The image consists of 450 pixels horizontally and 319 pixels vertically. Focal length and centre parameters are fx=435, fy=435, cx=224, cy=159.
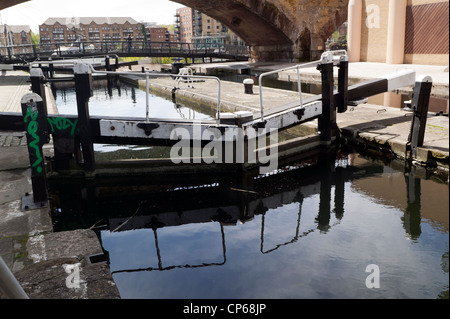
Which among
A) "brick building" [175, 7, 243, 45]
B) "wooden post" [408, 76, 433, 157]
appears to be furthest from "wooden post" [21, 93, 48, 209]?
"brick building" [175, 7, 243, 45]

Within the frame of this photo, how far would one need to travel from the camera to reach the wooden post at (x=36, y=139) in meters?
5.68

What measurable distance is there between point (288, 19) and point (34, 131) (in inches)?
1033

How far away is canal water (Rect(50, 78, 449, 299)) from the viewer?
4.22 m

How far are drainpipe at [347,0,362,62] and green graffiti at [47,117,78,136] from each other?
21661mm

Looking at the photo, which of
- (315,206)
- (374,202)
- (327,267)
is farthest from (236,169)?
(327,267)

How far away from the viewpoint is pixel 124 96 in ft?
66.3

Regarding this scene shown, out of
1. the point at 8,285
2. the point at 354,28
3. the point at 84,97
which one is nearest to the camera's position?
the point at 8,285

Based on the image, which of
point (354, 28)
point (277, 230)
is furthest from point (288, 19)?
point (277, 230)

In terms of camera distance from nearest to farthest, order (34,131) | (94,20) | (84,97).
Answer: (34,131), (84,97), (94,20)

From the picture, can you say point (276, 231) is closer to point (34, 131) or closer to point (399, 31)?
point (34, 131)

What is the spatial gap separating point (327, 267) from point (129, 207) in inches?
132

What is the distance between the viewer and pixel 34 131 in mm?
5805

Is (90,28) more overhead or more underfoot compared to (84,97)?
more overhead

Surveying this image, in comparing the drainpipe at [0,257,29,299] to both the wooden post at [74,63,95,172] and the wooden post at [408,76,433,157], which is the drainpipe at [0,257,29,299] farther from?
the wooden post at [408,76,433,157]
